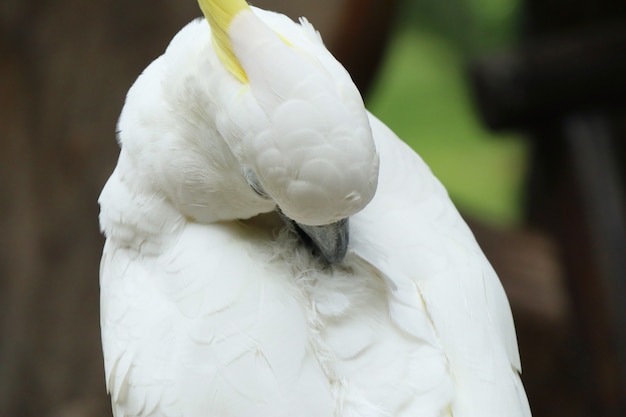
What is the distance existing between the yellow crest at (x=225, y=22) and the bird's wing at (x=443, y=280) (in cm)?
30

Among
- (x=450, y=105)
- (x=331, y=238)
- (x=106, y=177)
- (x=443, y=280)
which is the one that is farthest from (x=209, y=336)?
(x=450, y=105)

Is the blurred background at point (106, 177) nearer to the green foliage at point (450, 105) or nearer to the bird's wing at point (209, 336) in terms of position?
the green foliage at point (450, 105)

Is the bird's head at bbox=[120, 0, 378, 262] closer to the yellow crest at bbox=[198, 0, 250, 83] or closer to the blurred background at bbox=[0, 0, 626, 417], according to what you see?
the yellow crest at bbox=[198, 0, 250, 83]

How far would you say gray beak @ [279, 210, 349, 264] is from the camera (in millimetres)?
1026

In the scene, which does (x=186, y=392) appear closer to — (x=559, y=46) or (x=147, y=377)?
(x=147, y=377)

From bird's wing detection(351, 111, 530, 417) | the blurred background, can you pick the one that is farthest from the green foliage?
bird's wing detection(351, 111, 530, 417)

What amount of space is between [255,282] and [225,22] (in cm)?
34

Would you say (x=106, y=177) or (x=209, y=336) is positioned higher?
(x=209, y=336)

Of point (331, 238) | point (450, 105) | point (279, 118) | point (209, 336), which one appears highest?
point (279, 118)

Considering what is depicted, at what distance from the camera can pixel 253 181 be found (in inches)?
39.0

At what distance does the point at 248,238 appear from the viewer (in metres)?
1.17

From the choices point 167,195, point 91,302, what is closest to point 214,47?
point 167,195

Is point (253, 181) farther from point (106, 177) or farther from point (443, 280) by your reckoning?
point (106, 177)

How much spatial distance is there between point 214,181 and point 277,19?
21cm
